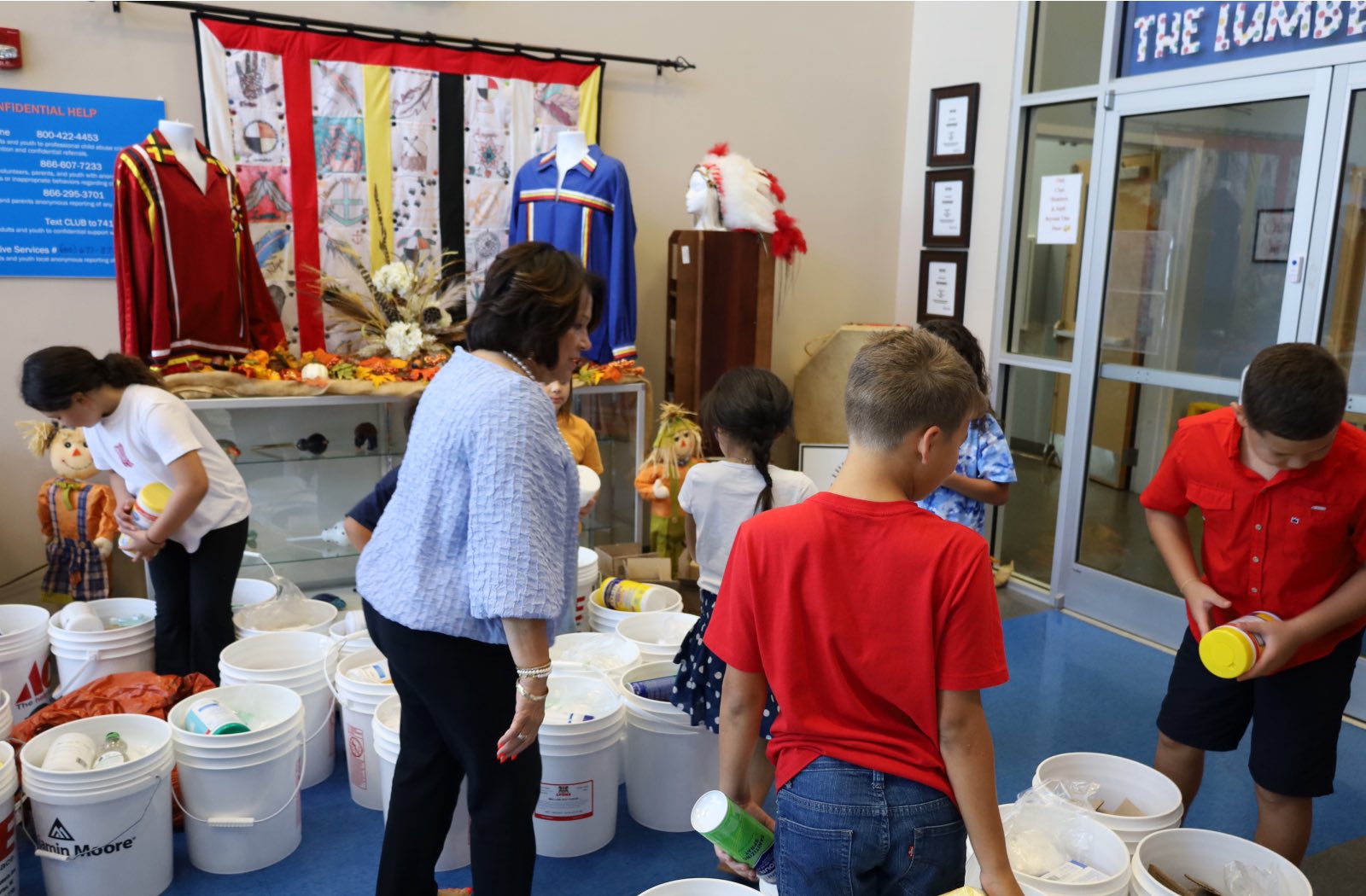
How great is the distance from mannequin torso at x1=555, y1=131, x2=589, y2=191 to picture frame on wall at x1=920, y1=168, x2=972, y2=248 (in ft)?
6.60

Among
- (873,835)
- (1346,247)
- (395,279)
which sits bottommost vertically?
(873,835)

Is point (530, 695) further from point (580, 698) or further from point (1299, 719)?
point (1299, 719)

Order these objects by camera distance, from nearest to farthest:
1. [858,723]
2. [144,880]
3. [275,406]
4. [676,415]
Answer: [858,723]
[144,880]
[275,406]
[676,415]

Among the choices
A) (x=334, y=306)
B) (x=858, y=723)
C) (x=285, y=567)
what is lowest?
(x=285, y=567)

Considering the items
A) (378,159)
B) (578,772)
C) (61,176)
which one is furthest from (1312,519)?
(61,176)

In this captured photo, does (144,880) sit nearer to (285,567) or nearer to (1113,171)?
(285,567)

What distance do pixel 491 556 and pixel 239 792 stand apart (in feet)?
4.10

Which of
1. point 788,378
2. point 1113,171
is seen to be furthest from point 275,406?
point 1113,171

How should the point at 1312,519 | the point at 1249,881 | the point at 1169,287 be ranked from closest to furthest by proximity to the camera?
the point at 1249,881 → the point at 1312,519 → the point at 1169,287

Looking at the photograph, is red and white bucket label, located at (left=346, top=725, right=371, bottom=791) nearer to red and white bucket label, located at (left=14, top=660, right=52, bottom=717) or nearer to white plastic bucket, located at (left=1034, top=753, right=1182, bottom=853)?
red and white bucket label, located at (left=14, top=660, right=52, bottom=717)

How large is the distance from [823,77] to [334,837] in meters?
4.38

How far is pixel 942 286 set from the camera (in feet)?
17.1

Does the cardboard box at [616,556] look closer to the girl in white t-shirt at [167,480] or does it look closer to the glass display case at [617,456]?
the glass display case at [617,456]

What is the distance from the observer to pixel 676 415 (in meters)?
4.05
